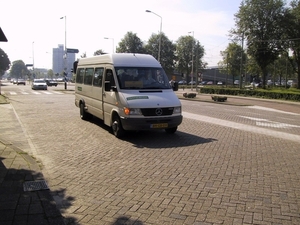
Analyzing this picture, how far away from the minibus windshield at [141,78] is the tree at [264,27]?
44.9 meters

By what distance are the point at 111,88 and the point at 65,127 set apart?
2.86 m

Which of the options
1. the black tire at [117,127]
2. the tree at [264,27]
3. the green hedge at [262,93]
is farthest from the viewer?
the tree at [264,27]

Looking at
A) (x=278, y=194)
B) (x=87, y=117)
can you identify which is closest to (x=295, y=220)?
(x=278, y=194)

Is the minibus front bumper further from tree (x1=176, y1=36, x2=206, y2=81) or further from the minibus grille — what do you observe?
tree (x1=176, y1=36, x2=206, y2=81)

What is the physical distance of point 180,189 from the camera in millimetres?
4992

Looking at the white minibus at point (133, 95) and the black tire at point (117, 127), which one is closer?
the white minibus at point (133, 95)

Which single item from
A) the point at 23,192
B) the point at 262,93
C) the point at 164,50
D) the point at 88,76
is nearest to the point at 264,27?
the point at 262,93

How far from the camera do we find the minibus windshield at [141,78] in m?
9.31

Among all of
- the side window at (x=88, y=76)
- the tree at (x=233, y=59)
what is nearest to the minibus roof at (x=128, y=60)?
the side window at (x=88, y=76)

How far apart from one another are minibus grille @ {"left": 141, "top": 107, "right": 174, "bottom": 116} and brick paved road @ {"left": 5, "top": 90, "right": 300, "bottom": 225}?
77 centimetres

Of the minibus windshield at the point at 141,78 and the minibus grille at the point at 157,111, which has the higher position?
the minibus windshield at the point at 141,78

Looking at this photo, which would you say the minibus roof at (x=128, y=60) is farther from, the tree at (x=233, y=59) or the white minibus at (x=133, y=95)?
the tree at (x=233, y=59)

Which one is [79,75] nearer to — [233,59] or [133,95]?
[133,95]

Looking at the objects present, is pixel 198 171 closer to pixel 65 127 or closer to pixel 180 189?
pixel 180 189
